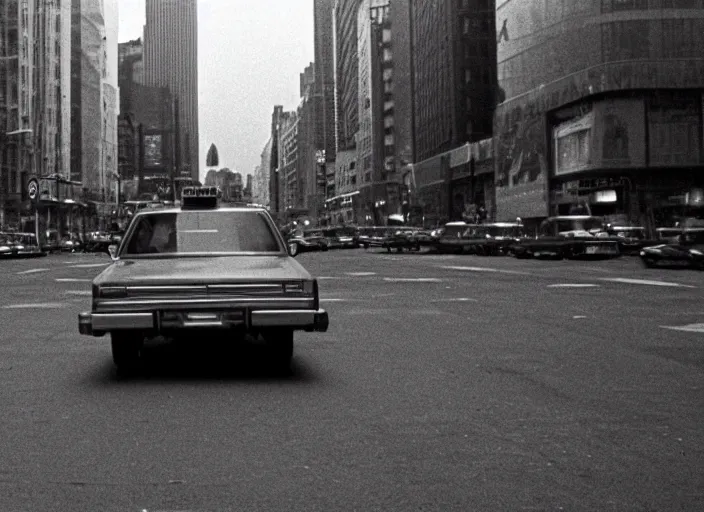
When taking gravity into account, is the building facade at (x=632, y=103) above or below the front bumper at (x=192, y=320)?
above

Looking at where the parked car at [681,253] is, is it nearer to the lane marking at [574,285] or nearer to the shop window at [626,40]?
the lane marking at [574,285]

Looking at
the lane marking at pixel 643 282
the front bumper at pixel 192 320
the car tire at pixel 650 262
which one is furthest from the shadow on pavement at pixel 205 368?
the car tire at pixel 650 262

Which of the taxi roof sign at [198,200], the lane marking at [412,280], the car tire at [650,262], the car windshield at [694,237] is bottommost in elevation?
the lane marking at [412,280]

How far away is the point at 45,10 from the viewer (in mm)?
115188

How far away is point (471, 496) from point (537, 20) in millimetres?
75430

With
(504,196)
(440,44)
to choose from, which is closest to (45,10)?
(440,44)

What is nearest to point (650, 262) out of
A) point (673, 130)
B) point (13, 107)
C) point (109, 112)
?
point (673, 130)

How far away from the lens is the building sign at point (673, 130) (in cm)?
6575

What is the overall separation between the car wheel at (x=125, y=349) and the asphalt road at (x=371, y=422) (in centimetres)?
14

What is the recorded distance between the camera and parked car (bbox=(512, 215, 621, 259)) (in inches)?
1502

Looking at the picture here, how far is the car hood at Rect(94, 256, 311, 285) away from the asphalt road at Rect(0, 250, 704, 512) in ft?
2.84

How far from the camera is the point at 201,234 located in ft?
31.5

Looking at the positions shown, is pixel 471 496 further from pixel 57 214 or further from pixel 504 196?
pixel 57 214

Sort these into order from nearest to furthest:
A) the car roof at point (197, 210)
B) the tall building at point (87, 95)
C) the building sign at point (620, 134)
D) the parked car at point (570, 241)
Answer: the car roof at point (197, 210)
the parked car at point (570, 241)
the building sign at point (620, 134)
the tall building at point (87, 95)
